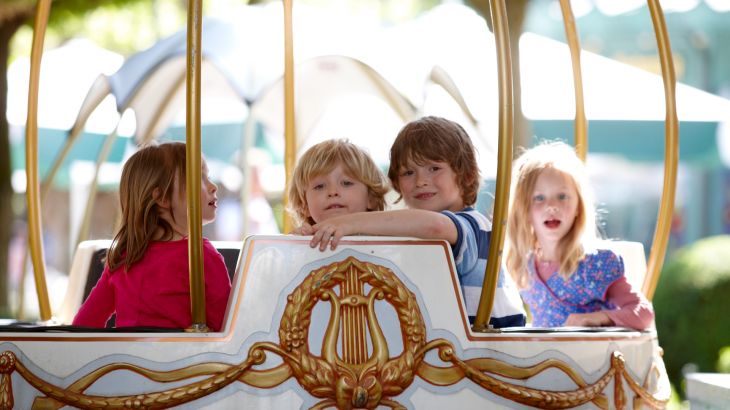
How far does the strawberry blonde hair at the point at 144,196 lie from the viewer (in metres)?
2.59

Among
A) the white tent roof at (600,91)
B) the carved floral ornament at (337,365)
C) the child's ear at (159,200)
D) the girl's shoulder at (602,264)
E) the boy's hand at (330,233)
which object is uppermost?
the white tent roof at (600,91)

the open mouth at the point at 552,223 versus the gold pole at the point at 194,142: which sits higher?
the gold pole at the point at 194,142

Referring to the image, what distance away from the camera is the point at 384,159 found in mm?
8695

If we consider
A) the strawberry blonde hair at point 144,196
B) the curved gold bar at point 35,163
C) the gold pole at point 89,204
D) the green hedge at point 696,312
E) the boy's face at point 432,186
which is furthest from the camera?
the green hedge at point 696,312

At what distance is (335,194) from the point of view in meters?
2.60

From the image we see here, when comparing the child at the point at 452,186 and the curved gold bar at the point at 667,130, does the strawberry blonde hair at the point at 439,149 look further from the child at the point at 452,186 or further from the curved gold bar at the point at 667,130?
the curved gold bar at the point at 667,130

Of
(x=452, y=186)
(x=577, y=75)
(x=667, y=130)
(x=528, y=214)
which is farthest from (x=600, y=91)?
(x=452, y=186)

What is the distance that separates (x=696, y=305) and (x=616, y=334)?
4337mm

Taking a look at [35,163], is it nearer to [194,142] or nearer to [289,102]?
[194,142]

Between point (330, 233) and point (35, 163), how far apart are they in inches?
49.1

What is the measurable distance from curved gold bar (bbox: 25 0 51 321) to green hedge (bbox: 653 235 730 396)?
4.48 m

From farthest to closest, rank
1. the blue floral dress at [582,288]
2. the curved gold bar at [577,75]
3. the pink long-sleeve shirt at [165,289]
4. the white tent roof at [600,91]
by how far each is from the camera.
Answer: the white tent roof at [600,91] → the curved gold bar at [577,75] → the blue floral dress at [582,288] → the pink long-sleeve shirt at [165,289]

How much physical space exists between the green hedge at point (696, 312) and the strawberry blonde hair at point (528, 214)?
3502mm

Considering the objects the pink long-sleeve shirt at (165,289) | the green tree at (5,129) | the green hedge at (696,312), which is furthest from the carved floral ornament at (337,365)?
the green tree at (5,129)
